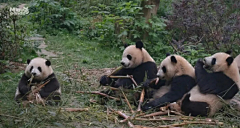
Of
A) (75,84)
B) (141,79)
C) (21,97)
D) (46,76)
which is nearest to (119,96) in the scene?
(141,79)

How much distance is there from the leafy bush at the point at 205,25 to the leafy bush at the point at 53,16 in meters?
4.19

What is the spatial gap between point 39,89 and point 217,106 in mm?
3036

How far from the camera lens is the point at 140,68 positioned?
6.23m

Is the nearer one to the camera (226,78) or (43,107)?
(43,107)

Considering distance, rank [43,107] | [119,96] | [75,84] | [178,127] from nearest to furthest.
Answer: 1. [178,127]
2. [43,107]
3. [119,96]
4. [75,84]

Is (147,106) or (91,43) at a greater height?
(147,106)

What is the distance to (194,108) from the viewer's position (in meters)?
5.27

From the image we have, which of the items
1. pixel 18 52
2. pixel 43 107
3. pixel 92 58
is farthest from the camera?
pixel 92 58

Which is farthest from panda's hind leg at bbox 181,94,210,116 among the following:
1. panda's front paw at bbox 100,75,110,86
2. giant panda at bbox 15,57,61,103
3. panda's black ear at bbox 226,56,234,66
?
giant panda at bbox 15,57,61,103

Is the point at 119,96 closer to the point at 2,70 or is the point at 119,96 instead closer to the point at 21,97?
the point at 21,97

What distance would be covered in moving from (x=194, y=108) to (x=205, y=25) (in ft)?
21.1

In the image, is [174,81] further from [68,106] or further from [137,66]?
[68,106]

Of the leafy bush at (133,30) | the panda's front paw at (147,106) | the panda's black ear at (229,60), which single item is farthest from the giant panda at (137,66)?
the leafy bush at (133,30)

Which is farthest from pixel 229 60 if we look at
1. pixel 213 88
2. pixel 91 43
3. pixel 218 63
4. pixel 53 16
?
pixel 53 16
